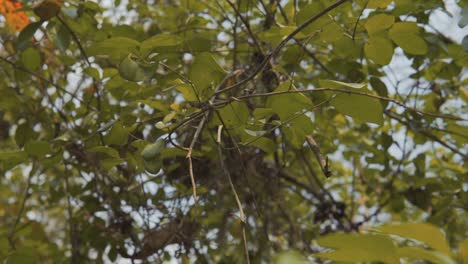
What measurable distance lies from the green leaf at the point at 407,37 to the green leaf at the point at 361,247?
2.20 feet

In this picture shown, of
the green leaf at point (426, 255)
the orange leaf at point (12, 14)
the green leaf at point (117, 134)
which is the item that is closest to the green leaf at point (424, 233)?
the green leaf at point (426, 255)

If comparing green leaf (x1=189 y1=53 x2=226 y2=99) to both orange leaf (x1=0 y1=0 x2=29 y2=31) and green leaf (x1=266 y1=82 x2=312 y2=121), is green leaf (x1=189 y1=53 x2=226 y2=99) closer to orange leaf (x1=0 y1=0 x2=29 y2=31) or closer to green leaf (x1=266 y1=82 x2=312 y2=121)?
green leaf (x1=266 y1=82 x2=312 y2=121)

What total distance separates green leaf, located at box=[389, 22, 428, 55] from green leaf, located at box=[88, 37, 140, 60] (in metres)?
0.49

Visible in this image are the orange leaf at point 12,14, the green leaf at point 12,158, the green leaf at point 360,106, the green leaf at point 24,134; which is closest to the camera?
the green leaf at point 360,106

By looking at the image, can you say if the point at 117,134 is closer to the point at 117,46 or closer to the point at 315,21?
the point at 117,46

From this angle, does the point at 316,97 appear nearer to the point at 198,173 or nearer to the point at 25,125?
the point at 198,173

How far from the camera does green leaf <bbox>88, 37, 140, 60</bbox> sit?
3.14ft

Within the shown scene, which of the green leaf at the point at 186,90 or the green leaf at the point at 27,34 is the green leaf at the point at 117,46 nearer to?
the green leaf at the point at 186,90

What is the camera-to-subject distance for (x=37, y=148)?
1140mm

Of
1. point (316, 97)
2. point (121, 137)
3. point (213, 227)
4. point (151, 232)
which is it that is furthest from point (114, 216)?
point (316, 97)

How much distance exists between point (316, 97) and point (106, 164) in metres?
0.52

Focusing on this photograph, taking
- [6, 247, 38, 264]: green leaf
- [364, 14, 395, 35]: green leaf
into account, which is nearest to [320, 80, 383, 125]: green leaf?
[364, 14, 395, 35]: green leaf

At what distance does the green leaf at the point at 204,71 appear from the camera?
0.91m

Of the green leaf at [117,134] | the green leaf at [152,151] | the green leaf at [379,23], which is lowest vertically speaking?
the green leaf at [152,151]
